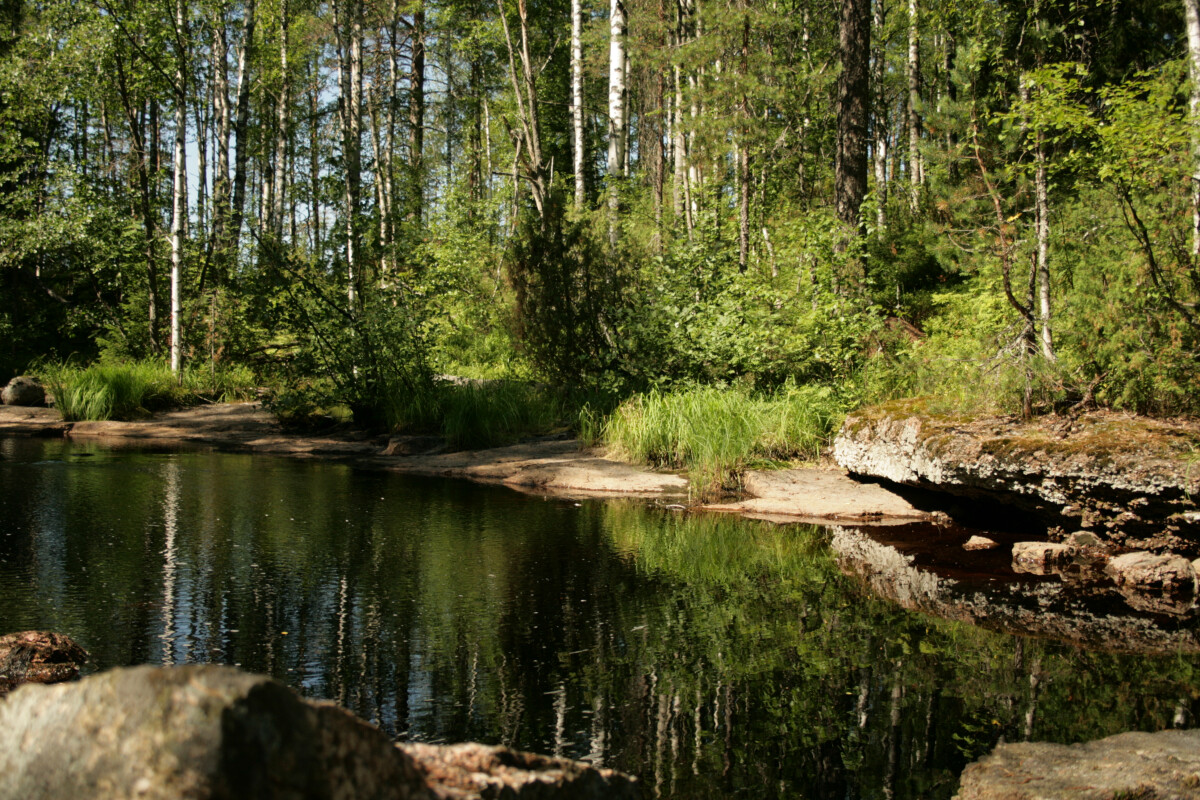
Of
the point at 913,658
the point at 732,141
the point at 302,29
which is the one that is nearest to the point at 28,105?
the point at 302,29

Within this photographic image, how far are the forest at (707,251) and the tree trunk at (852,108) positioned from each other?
5 centimetres

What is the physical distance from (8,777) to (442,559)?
493 centimetres

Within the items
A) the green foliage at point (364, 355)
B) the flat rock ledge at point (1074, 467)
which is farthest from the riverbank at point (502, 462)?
the flat rock ledge at point (1074, 467)

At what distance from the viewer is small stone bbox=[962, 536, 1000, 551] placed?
6.73 meters

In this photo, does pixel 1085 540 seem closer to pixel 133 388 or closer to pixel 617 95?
pixel 617 95

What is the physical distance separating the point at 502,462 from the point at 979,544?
592cm

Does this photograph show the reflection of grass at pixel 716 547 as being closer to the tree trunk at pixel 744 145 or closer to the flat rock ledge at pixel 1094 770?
the flat rock ledge at pixel 1094 770

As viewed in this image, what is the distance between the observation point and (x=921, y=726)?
11.8ft

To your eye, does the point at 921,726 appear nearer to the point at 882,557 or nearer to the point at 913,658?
the point at 913,658

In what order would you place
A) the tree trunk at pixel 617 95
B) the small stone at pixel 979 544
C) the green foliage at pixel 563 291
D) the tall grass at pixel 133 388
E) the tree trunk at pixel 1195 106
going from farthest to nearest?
the tree trunk at pixel 617 95 < the tall grass at pixel 133 388 < the green foliage at pixel 563 291 < the tree trunk at pixel 1195 106 < the small stone at pixel 979 544

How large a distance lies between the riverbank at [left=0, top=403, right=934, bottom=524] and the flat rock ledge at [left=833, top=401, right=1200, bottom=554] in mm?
1233

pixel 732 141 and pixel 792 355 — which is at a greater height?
pixel 732 141

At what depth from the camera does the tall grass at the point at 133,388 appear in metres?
15.2

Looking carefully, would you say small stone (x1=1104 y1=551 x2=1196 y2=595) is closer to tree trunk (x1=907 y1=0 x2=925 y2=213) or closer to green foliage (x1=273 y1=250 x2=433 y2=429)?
green foliage (x1=273 y1=250 x2=433 y2=429)
